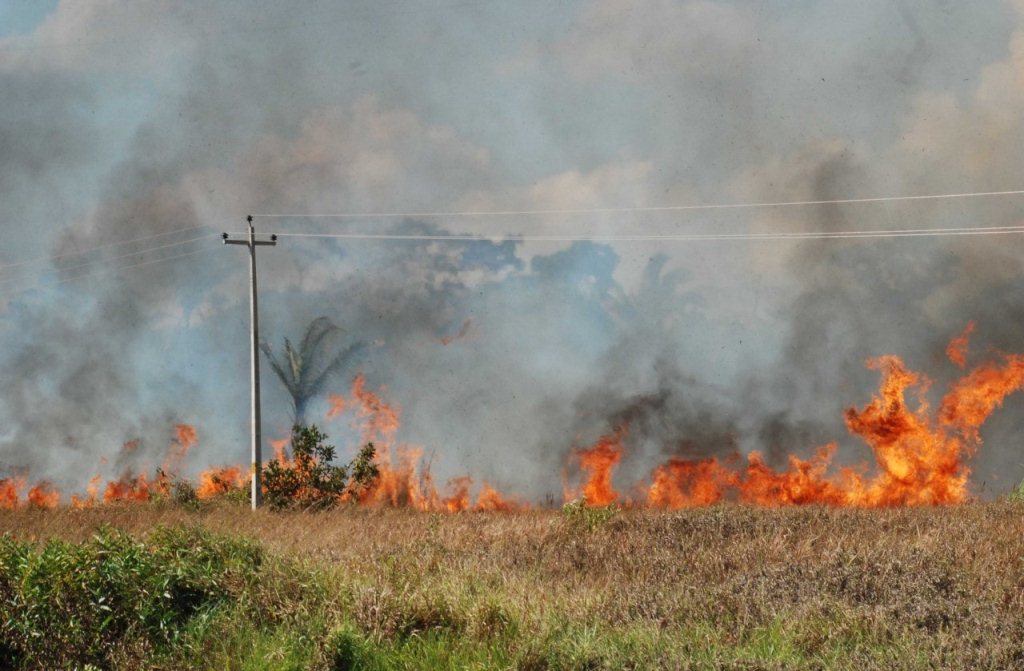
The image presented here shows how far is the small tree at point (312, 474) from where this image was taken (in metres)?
23.0

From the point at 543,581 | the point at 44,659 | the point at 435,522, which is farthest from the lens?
the point at 435,522

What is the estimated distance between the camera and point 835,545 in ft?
36.9

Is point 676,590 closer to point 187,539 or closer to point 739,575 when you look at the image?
point 739,575

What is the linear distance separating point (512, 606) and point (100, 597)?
3408 millimetres

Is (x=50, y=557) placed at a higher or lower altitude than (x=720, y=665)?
higher

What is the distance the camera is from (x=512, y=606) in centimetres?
810

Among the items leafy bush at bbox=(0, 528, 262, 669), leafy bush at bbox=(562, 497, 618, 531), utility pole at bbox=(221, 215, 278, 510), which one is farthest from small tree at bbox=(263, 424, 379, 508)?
leafy bush at bbox=(0, 528, 262, 669)

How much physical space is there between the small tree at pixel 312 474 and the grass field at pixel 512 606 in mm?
11714

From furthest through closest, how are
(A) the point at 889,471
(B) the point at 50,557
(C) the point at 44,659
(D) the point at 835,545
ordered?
(A) the point at 889,471, (D) the point at 835,545, (B) the point at 50,557, (C) the point at 44,659

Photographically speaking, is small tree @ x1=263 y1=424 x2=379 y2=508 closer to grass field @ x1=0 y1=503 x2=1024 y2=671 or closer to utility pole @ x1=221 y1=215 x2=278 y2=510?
utility pole @ x1=221 y1=215 x2=278 y2=510

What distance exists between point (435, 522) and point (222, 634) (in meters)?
6.97

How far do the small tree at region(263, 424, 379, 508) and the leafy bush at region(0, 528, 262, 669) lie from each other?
1406cm

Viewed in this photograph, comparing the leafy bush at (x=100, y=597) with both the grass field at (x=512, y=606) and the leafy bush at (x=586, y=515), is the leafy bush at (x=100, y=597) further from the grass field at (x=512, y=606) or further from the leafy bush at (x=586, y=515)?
the leafy bush at (x=586, y=515)

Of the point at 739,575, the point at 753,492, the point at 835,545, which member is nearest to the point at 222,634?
the point at 739,575
